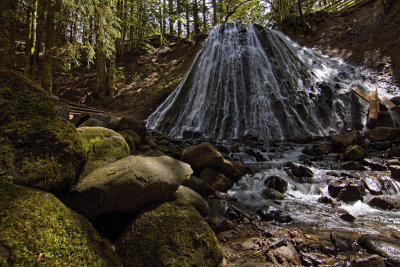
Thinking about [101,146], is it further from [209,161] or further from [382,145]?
[382,145]

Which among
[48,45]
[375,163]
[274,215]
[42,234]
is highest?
[48,45]

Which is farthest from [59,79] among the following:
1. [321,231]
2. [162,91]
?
[321,231]

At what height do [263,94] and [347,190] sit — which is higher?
A: [263,94]

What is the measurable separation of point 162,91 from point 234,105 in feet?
18.6

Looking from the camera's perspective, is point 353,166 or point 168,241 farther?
point 353,166

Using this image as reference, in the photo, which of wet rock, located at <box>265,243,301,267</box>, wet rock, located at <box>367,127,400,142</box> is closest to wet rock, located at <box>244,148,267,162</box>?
wet rock, located at <box>367,127,400,142</box>

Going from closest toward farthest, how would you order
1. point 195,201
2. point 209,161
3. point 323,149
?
point 195,201 → point 209,161 → point 323,149

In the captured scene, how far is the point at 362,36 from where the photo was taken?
14.6m

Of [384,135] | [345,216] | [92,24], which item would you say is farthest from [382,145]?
[92,24]

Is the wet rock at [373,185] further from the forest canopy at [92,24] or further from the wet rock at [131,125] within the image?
the forest canopy at [92,24]

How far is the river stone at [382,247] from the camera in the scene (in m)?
2.24

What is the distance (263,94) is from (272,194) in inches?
301

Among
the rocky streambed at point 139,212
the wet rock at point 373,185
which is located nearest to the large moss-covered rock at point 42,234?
the rocky streambed at point 139,212

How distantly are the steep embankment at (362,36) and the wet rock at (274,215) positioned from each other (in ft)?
39.9
